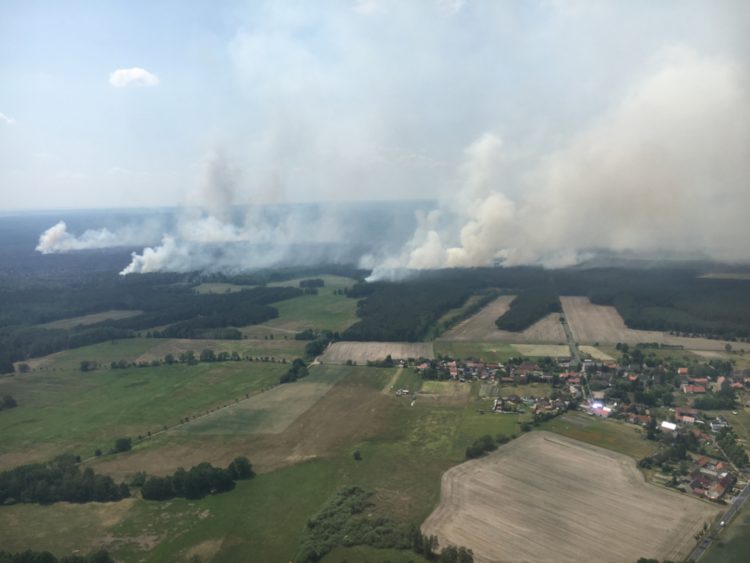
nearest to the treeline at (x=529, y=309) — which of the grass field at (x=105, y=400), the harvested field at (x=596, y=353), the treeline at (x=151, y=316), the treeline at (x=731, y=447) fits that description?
the harvested field at (x=596, y=353)

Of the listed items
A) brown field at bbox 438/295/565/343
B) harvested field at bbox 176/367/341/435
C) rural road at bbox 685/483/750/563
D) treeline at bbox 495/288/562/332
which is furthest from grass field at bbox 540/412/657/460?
treeline at bbox 495/288/562/332

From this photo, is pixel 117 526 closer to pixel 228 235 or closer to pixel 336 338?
pixel 336 338

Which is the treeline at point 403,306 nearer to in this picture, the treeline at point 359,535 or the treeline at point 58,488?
the treeline at point 58,488

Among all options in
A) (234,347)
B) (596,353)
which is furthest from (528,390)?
(234,347)

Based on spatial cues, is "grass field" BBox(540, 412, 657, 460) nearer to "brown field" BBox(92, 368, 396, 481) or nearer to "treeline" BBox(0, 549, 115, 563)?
"brown field" BBox(92, 368, 396, 481)

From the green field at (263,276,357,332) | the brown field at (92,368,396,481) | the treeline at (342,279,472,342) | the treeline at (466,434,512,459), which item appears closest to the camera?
the treeline at (466,434,512,459)

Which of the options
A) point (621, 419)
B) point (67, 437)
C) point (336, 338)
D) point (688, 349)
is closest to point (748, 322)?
point (688, 349)
